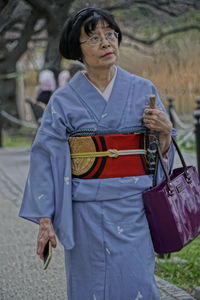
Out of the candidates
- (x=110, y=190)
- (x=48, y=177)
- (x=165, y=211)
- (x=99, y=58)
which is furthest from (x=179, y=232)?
(x=99, y=58)

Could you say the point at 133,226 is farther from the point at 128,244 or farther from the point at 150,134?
the point at 150,134

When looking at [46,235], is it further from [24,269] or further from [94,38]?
[24,269]

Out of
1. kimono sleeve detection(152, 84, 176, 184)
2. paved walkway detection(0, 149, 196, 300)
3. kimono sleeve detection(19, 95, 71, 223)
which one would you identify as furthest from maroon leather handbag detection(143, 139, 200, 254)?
paved walkway detection(0, 149, 196, 300)

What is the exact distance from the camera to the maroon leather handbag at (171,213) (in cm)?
347

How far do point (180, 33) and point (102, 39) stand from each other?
8.54 metres

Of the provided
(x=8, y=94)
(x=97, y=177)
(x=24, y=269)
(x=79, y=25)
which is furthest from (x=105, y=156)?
(x=8, y=94)

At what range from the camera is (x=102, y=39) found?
3584 mm

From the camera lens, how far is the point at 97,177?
3.50 meters

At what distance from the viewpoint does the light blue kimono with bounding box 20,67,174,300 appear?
3447 mm

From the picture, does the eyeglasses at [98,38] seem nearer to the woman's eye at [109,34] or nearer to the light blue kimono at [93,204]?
the woman's eye at [109,34]

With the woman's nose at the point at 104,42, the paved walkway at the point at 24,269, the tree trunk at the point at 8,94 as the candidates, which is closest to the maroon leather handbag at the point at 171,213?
the woman's nose at the point at 104,42

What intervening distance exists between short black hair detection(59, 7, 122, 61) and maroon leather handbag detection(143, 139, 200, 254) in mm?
632

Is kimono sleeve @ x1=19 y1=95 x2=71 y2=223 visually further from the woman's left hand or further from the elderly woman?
the woman's left hand

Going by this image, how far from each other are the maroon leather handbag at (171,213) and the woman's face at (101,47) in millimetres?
486
